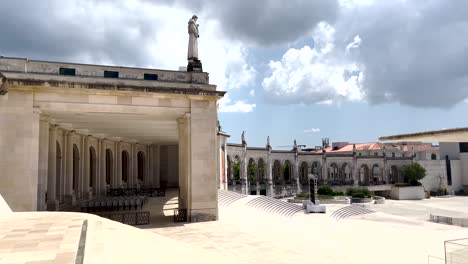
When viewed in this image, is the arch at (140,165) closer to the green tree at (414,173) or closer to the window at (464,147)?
the green tree at (414,173)

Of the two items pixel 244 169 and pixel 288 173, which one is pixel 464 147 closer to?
pixel 288 173

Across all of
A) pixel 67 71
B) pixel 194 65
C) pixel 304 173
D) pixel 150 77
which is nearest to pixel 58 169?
pixel 67 71

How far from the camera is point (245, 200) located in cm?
2723

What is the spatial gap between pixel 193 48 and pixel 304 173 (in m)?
56.1

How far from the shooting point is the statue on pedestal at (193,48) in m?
18.3

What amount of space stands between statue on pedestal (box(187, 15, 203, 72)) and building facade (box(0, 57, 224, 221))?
503mm

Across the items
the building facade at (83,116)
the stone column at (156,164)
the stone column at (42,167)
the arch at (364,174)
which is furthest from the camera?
the arch at (364,174)

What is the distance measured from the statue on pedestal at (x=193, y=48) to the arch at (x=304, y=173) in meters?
49.3

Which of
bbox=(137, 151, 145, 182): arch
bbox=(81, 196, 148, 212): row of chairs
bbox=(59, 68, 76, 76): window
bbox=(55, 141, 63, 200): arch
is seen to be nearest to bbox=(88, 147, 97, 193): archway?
bbox=(55, 141, 63, 200): arch

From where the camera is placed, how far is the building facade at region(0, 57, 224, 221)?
14.5 m

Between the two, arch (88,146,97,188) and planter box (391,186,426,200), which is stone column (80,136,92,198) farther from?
planter box (391,186,426,200)

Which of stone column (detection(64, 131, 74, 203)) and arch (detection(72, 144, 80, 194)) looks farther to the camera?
arch (detection(72, 144, 80, 194))

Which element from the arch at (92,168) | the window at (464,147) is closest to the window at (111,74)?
the arch at (92,168)

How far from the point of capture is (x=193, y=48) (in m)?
18.5
